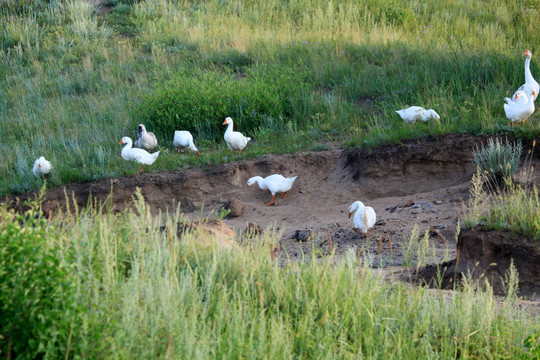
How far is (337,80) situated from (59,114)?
606 cm

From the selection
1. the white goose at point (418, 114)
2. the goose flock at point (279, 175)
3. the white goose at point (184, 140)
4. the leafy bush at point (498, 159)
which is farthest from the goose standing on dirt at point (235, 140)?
the leafy bush at point (498, 159)

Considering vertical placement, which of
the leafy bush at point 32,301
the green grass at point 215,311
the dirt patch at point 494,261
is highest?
the leafy bush at point 32,301

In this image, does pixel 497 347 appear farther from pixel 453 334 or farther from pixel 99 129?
pixel 99 129

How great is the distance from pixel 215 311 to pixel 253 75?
28.4ft

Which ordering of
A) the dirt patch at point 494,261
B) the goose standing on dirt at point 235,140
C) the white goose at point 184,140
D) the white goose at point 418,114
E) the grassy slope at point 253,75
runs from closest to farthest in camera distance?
the dirt patch at point 494,261, the white goose at point 418,114, the goose standing on dirt at point 235,140, the white goose at point 184,140, the grassy slope at point 253,75

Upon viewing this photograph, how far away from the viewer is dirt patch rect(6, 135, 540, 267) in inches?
300

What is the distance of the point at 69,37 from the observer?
1669 centimetres

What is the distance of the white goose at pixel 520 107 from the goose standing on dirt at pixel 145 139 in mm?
5931

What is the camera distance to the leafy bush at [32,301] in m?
3.13

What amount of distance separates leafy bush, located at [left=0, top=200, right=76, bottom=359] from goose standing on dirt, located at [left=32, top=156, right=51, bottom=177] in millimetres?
6530

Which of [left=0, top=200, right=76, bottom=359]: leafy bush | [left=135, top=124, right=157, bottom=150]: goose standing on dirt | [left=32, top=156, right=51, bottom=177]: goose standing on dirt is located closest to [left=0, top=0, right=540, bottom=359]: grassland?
[left=0, top=200, right=76, bottom=359]: leafy bush

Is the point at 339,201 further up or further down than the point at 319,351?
further down

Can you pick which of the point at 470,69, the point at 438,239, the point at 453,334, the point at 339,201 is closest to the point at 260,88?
the point at 339,201

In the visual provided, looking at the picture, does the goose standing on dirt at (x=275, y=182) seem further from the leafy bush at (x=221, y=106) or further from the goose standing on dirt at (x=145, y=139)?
the goose standing on dirt at (x=145, y=139)
